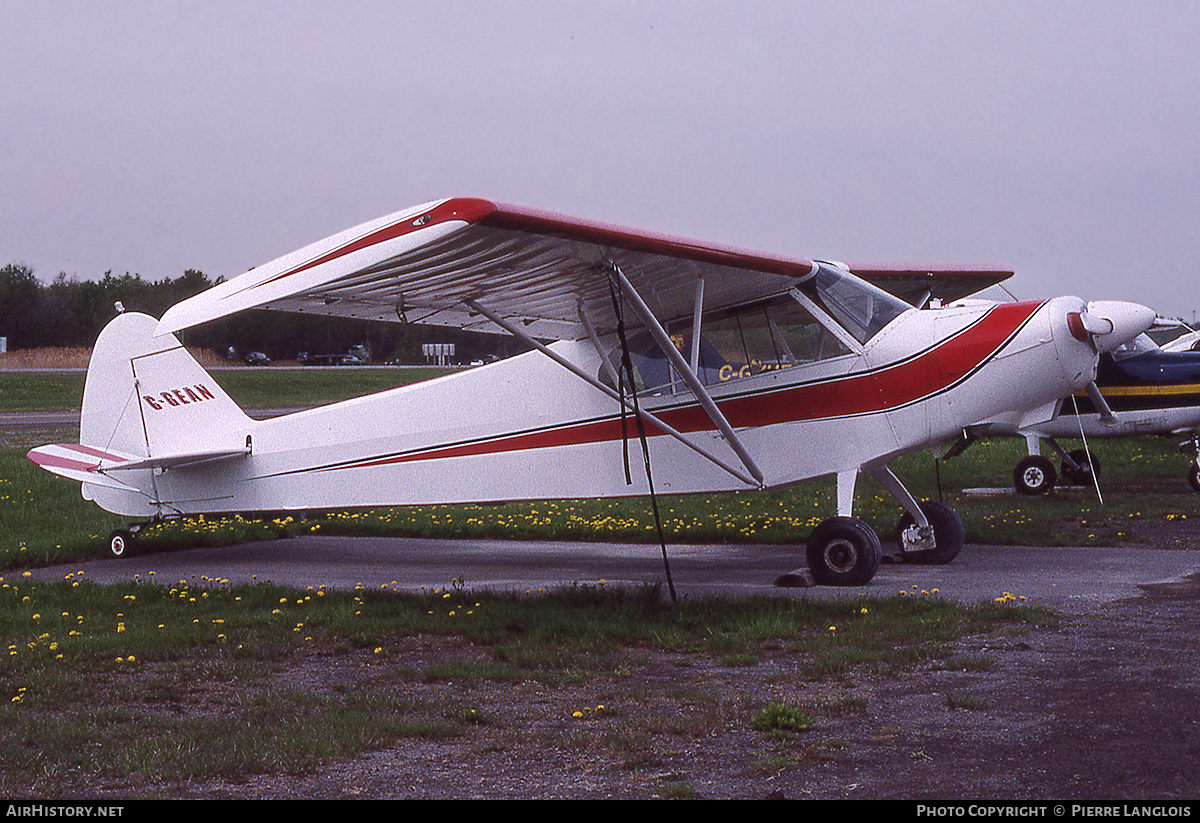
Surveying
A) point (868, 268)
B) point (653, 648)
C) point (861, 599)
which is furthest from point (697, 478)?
point (868, 268)

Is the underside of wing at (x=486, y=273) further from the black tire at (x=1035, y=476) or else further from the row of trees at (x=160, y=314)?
the row of trees at (x=160, y=314)

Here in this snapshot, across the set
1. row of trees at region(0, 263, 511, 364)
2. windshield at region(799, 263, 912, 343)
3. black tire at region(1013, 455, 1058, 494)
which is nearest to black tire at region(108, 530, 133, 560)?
windshield at region(799, 263, 912, 343)

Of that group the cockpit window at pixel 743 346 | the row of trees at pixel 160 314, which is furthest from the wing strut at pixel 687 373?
the row of trees at pixel 160 314

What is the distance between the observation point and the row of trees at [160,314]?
58.1 m

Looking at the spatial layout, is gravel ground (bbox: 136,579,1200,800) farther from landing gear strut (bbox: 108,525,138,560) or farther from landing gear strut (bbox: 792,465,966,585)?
landing gear strut (bbox: 108,525,138,560)

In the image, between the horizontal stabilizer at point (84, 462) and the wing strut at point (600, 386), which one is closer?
the wing strut at point (600, 386)

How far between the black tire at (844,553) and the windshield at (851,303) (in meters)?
1.57

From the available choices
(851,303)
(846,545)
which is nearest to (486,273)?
(851,303)

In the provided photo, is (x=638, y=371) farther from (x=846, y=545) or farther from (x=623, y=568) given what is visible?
(x=846, y=545)

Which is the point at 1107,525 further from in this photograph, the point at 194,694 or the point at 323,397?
the point at 323,397

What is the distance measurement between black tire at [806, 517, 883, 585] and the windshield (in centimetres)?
157

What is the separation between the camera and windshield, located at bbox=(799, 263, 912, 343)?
912 cm

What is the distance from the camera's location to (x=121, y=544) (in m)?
11.9

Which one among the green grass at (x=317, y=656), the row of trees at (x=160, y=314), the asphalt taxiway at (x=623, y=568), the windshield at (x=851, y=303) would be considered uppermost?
the row of trees at (x=160, y=314)
